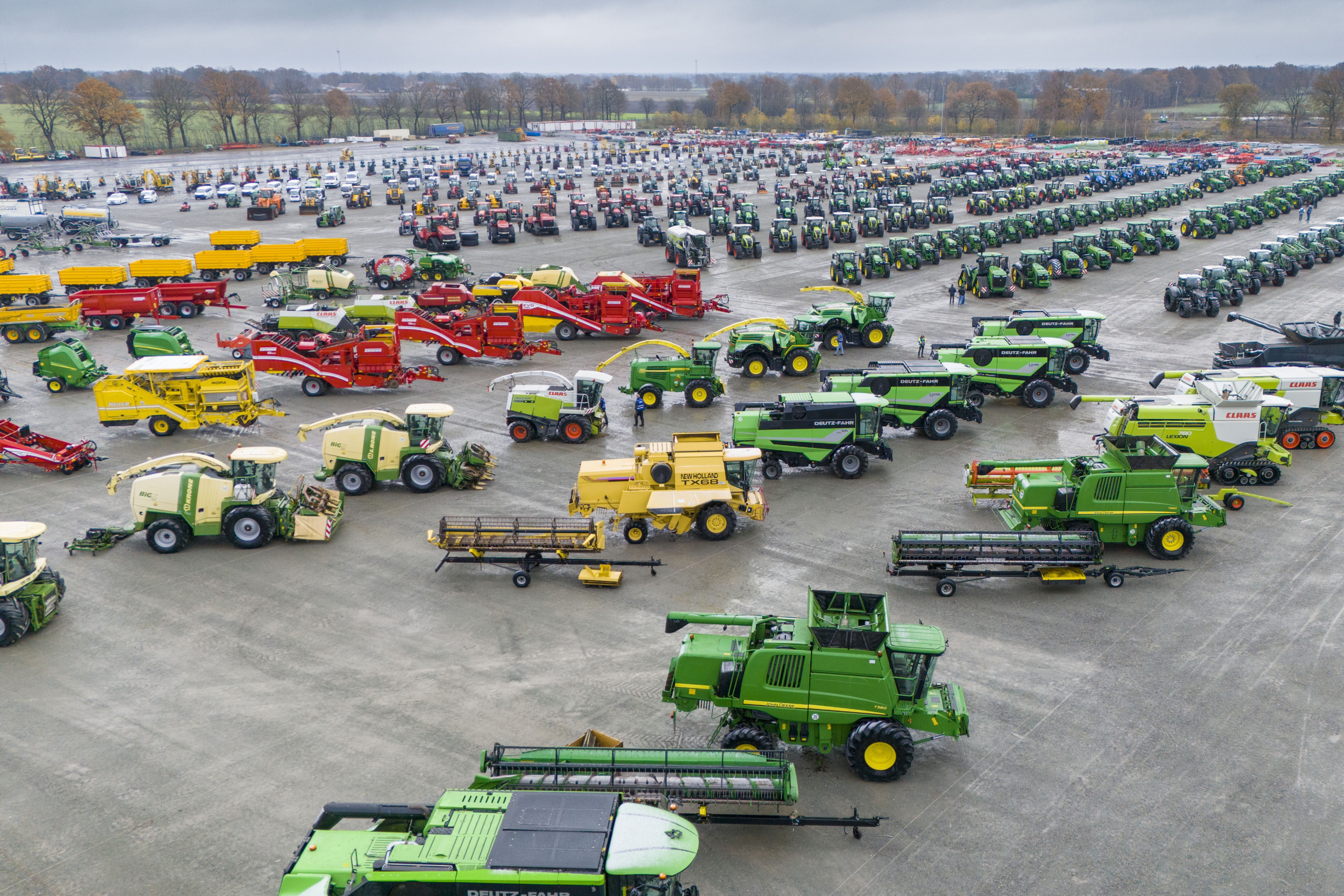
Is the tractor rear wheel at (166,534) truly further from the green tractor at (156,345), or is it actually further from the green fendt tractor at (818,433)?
the green tractor at (156,345)

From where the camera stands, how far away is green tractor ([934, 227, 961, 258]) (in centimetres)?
5388

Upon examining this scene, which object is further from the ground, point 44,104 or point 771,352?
point 44,104

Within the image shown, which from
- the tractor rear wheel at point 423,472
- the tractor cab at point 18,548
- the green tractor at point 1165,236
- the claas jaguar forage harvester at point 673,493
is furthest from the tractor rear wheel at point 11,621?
the green tractor at point 1165,236

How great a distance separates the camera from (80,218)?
209 feet

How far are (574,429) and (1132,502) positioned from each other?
1367 centimetres

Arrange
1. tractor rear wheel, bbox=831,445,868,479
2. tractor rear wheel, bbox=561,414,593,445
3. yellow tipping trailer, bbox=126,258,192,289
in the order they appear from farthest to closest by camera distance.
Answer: yellow tipping trailer, bbox=126,258,192,289, tractor rear wheel, bbox=561,414,593,445, tractor rear wheel, bbox=831,445,868,479

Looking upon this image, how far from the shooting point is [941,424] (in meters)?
25.7

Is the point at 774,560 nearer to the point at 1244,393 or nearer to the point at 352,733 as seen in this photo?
the point at 352,733

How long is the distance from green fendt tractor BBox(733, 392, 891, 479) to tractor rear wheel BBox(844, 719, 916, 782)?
1119cm

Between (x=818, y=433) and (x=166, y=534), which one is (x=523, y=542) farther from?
(x=818, y=433)

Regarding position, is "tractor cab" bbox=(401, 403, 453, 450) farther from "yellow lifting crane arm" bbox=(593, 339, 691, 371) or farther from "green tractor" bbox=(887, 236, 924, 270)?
"green tractor" bbox=(887, 236, 924, 270)

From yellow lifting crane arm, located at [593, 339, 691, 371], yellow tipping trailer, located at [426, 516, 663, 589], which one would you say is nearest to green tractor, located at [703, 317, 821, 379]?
yellow lifting crane arm, located at [593, 339, 691, 371]

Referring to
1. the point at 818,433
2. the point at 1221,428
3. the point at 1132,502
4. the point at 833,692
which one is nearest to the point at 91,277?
the point at 818,433

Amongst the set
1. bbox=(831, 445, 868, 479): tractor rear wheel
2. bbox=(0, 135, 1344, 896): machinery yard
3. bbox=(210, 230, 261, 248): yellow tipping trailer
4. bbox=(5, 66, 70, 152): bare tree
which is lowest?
bbox=(0, 135, 1344, 896): machinery yard
